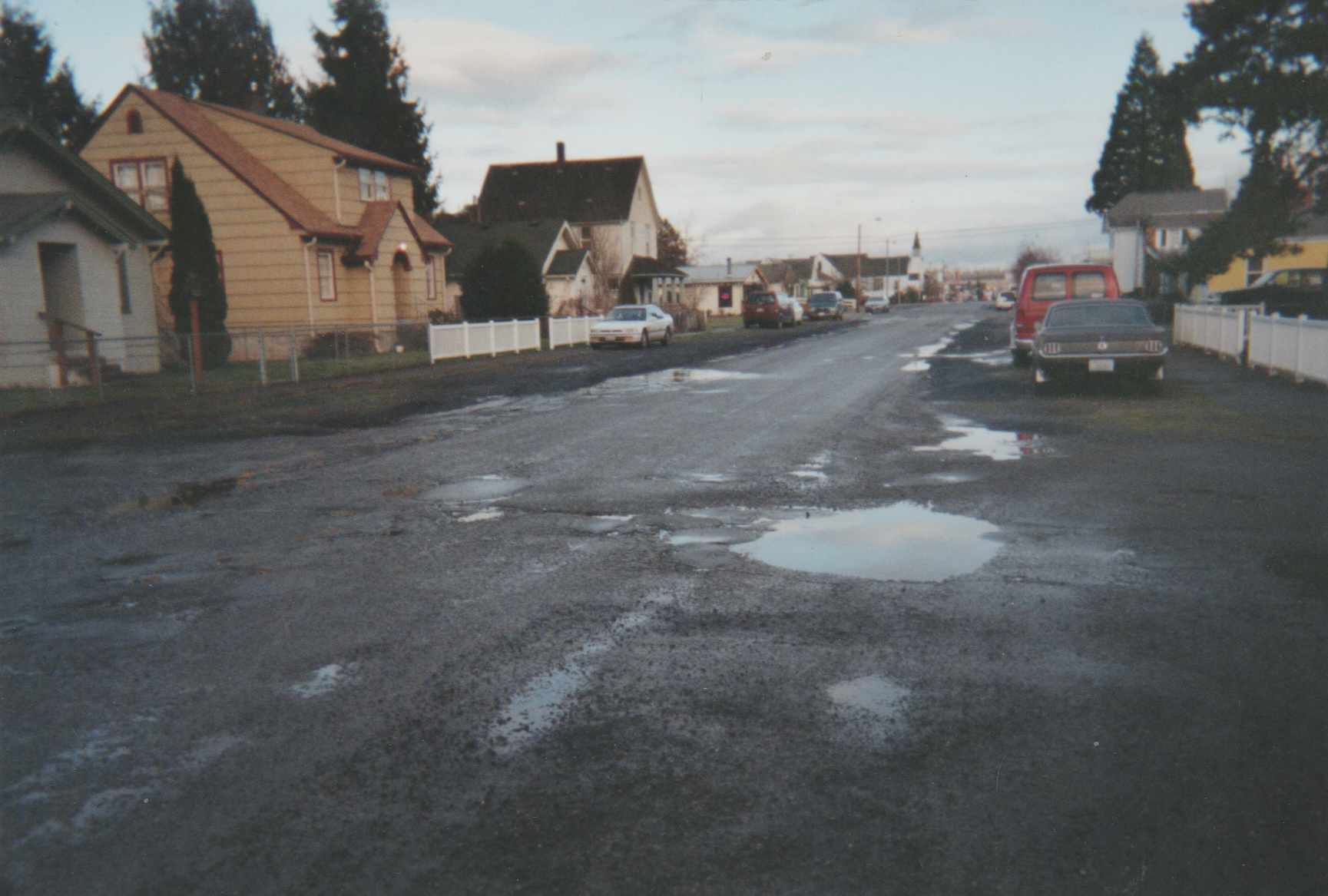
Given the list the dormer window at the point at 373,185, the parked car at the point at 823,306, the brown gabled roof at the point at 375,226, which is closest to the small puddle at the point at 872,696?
the brown gabled roof at the point at 375,226

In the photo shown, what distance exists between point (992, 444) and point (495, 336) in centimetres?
2284

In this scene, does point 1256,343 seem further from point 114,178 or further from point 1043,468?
point 114,178

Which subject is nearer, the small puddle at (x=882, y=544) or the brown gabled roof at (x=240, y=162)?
the small puddle at (x=882, y=544)

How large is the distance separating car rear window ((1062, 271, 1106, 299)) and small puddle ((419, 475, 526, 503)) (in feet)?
50.2

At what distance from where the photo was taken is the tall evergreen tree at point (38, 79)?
144 ft

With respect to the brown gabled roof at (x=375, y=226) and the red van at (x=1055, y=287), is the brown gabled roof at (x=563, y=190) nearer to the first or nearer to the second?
the brown gabled roof at (x=375, y=226)

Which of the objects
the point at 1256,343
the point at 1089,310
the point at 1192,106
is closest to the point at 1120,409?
the point at 1089,310

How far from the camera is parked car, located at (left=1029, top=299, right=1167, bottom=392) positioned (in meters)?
16.6

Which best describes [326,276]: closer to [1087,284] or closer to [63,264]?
[63,264]

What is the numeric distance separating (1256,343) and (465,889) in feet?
69.7

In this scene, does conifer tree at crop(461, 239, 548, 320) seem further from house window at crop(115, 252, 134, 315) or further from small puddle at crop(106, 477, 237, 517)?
small puddle at crop(106, 477, 237, 517)

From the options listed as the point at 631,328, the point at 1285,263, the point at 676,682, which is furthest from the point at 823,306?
the point at 676,682

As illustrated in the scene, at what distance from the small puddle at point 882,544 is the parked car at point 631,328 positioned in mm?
28888

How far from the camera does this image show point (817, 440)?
12836mm
